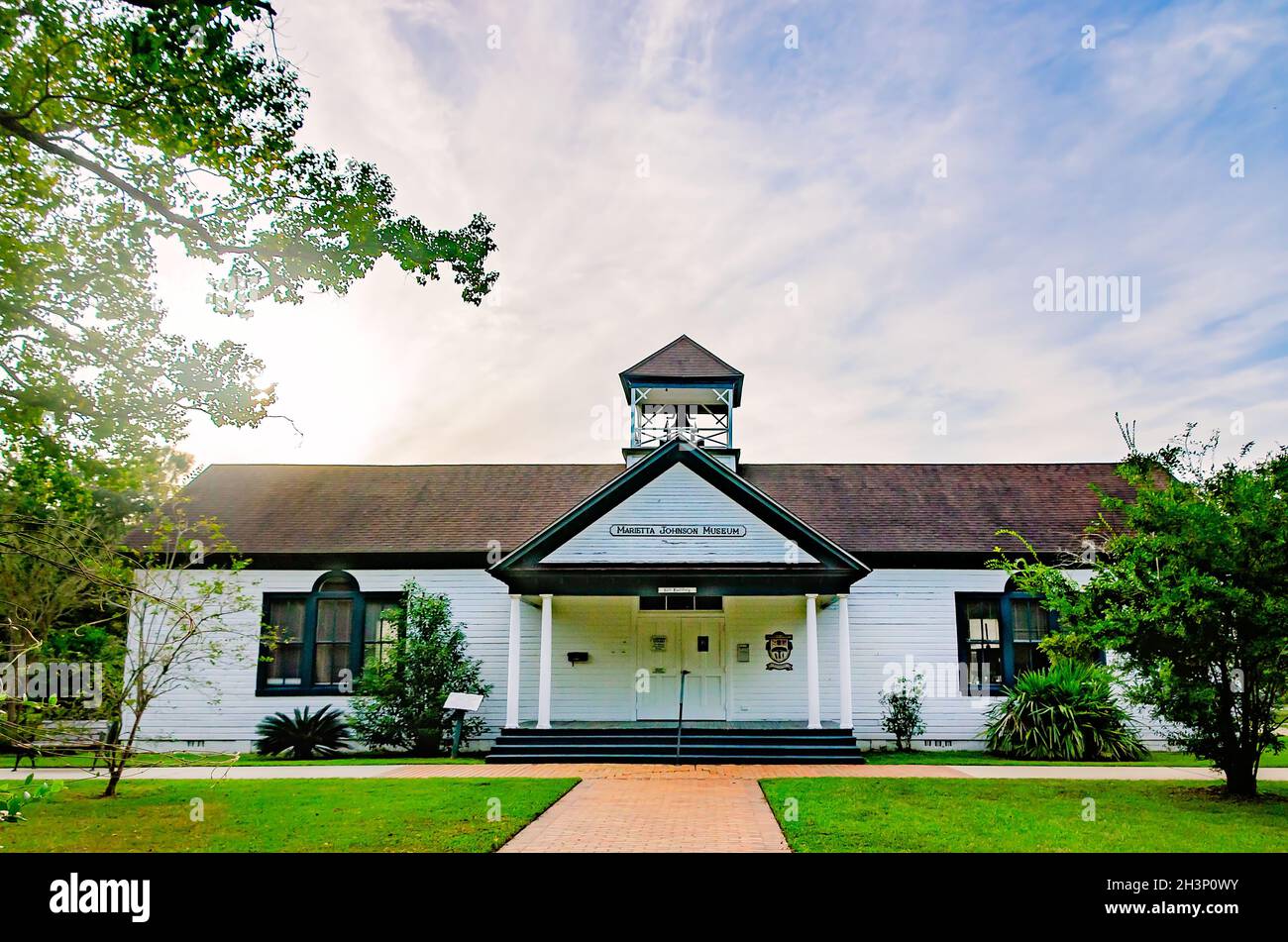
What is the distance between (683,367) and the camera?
21.8 m

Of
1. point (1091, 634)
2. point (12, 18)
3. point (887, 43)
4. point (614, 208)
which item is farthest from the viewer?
point (614, 208)

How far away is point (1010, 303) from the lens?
51.4 feet

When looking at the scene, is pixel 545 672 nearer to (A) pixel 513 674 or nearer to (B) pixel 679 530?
(A) pixel 513 674

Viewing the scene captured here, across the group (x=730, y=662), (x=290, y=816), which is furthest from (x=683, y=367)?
(x=290, y=816)

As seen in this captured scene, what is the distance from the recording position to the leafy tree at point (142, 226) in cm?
723

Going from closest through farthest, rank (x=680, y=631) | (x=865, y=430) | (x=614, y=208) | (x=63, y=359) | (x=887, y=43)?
(x=63, y=359)
(x=887, y=43)
(x=614, y=208)
(x=680, y=631)
(x=865, y=430)

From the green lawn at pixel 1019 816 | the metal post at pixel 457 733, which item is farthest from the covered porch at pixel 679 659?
the green lawn at pixel 1019 816

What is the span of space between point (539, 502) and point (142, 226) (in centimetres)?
1310

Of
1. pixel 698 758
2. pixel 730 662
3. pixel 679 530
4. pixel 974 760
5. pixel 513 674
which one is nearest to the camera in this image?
pixel 698 758

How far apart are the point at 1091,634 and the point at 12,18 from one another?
1319 cm

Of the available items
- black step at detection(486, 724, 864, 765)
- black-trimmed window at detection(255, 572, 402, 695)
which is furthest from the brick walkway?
black-trimmed window at detection(255, 572, 402, 695)

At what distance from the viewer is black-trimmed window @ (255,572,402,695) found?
18.2 m

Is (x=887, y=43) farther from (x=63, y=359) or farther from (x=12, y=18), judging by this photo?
(x=63, y=359)
